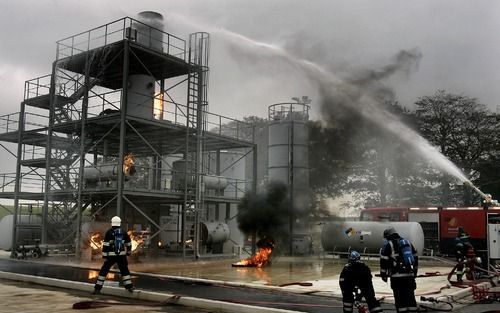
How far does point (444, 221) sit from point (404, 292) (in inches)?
724

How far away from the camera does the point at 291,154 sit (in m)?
33.4

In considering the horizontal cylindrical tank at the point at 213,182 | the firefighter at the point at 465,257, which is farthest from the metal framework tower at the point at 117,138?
the firefighter at the point at 465,257

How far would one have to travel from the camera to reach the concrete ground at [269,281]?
11.6 m

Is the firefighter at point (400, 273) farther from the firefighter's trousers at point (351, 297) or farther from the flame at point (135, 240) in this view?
the flame at point (135, 240)

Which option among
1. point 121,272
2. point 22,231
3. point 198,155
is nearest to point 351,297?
point 121,272

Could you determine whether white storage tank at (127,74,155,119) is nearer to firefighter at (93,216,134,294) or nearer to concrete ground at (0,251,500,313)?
concrete ground at (0,251,500,313)

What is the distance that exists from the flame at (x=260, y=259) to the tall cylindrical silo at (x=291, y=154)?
372 inches

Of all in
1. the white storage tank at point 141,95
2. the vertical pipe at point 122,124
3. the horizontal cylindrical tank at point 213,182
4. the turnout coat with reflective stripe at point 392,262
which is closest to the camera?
the turnout coat with reflective stripe at point 392,262

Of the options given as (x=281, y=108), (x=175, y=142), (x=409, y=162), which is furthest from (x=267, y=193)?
(x=409, y=162)

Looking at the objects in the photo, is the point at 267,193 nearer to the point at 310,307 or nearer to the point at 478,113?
the point at 310,307

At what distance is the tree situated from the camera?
42844mm

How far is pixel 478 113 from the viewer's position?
43.4 m

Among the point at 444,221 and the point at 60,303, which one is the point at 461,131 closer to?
the point at 444,221

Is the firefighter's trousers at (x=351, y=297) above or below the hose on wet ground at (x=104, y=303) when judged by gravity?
above
